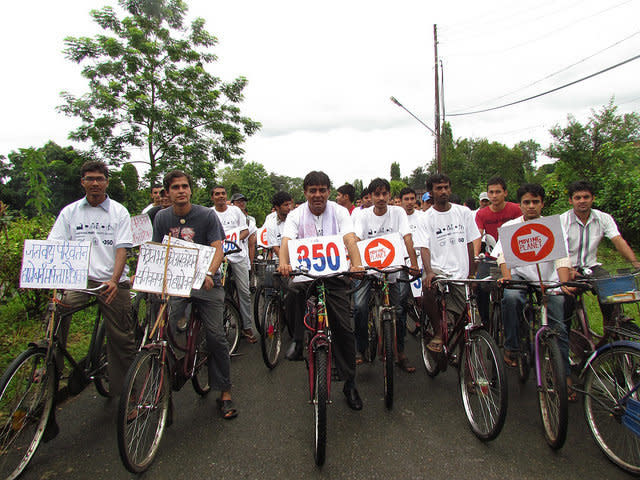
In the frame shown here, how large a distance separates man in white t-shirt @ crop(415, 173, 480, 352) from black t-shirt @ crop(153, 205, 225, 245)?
7.70ft

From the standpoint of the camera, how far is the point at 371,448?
2.80 metres

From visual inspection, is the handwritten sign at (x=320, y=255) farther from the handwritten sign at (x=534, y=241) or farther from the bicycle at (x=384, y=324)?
→ the handwritten sign at (x=534, y=241)

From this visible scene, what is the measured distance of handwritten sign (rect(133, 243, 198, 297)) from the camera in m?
2.95

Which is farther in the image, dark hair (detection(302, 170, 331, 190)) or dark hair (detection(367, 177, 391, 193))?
dark hair (detection(367, 177, 391, 193))

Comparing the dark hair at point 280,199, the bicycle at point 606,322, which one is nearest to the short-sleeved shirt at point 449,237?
the bicycle at point 606,322

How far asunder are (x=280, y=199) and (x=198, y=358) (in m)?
2.87

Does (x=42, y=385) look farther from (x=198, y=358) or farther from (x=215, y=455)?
(x=215, y=455)

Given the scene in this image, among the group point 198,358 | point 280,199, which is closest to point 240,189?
point 280,199

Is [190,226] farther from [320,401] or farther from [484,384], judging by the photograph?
[484,384]

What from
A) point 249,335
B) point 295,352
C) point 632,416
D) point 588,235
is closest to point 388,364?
point 295,352

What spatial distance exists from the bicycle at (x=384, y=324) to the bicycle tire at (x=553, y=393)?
1184 millimetres

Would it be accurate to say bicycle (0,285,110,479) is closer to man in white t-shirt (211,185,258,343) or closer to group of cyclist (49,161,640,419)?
group of cyclist (49,161,640,419)

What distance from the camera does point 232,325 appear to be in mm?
4824

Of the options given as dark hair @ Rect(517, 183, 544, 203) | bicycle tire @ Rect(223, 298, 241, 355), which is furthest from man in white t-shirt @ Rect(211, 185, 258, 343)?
dark hair @ Rect(517, 183, 544, 203)
